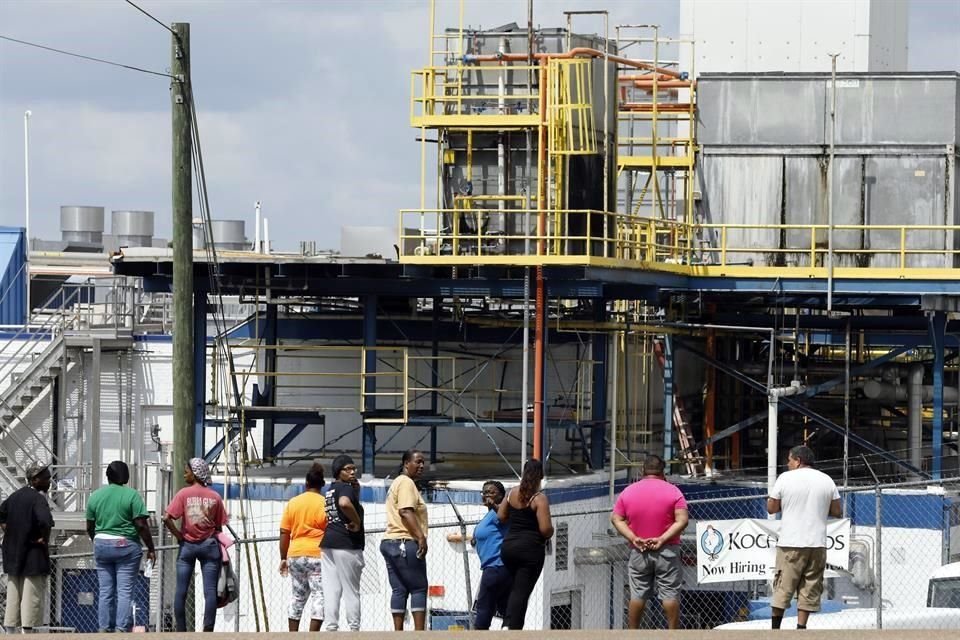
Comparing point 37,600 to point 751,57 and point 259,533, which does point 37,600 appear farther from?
point 751,57

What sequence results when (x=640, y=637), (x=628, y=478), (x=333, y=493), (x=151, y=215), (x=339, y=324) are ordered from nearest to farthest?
(x=640, y=637)
(x=333, y=493)
(x=628, y=478)
(x=339, y=324)
(x=151, y=215)

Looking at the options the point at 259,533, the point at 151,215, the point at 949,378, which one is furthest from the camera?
the point at 151,215

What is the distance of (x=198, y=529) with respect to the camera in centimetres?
1806

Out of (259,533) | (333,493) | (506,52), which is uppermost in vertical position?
(506,52)

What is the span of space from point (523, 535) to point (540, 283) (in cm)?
1269

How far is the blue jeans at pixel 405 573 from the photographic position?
1772 centimetres

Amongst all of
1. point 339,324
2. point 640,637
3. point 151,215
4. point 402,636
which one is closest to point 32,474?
point 402,636

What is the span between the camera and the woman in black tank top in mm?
16562

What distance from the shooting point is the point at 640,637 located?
14891 mm

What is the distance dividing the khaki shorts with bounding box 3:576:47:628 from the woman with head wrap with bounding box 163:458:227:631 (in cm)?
132

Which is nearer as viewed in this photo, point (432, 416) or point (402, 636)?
point (402, 636)

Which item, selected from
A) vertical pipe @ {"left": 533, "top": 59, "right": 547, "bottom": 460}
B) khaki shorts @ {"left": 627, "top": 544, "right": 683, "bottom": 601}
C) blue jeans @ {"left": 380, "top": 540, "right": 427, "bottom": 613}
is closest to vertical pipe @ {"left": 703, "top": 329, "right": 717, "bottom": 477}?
vertical pipe @ {"left": 533, "top": 59, "right": 547, "bottom": 460}

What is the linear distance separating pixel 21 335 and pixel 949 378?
1921 cm

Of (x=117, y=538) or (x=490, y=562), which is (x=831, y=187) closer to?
(x=490, y=562)
